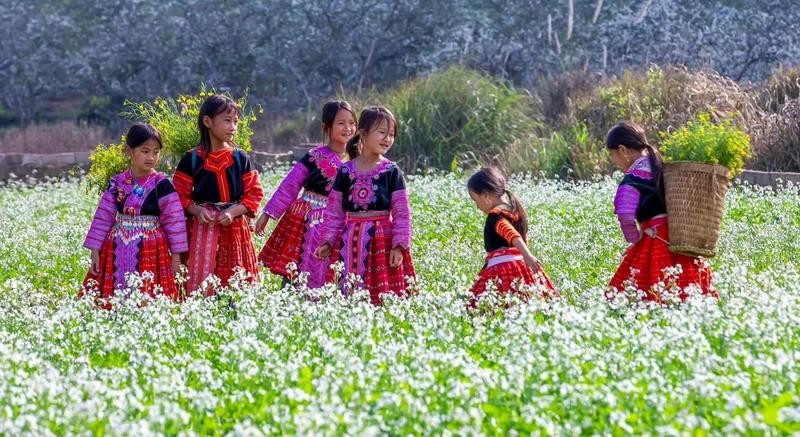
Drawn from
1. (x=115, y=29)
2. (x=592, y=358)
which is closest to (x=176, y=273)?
(x=592, y=358)

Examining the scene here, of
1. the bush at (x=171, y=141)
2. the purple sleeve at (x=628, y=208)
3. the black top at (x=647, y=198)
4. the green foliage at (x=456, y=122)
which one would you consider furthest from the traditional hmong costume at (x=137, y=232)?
the green foliage at (x=456, y=122)

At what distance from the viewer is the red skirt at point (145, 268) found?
820 cm

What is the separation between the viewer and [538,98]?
21.3 metres

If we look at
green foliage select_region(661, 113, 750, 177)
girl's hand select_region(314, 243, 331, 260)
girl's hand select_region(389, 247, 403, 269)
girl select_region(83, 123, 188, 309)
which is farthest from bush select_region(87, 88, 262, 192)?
green foliage select_region(661, 113, 750, 177)

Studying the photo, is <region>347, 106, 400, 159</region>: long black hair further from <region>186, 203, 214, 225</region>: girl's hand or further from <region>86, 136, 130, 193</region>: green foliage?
<region>86, 136, 130, 193</region>: green foliage

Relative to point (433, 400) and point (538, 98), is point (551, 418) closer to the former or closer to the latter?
point (433, 400)

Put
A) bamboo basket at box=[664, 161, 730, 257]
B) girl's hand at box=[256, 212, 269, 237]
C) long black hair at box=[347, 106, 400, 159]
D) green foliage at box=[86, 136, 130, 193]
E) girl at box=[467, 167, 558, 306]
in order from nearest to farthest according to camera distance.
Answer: bamboo basket at box=[664, 161, 730, 257] < girl at box=[467, 167, 558, 306] < long black hair at box=[347, 106, 400, 159] < girl's hand at box=[256, 212, 269, 237] < green foliage at box=[86, 136, 130, 193]

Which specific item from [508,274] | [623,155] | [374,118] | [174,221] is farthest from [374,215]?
[623,155]

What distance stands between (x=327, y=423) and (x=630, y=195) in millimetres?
4219

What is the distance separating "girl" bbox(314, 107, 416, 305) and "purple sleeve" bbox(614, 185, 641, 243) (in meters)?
1.28

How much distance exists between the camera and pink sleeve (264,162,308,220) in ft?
28.1

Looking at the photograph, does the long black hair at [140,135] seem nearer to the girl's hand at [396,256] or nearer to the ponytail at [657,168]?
the girl's hand at [396,256]

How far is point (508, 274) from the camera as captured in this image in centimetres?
769

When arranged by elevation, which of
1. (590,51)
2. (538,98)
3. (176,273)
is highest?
(590,51)
